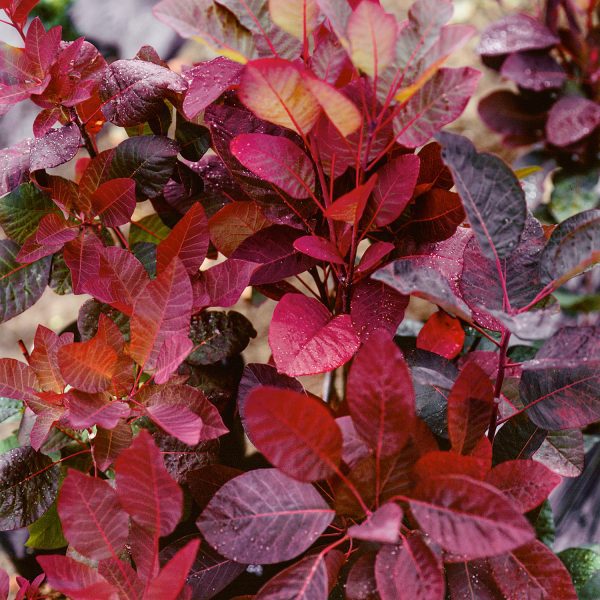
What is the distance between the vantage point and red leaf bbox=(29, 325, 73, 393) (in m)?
0.74

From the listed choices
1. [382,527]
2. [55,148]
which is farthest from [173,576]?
[55,148]

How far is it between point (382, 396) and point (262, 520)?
16 cm

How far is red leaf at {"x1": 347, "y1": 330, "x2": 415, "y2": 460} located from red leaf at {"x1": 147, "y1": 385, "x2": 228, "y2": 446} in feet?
0.53

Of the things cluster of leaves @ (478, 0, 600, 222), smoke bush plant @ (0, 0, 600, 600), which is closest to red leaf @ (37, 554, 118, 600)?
smoke bush plant @ (0, 0, 600, 600)

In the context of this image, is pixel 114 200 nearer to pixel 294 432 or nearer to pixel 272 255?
pixel 272 255

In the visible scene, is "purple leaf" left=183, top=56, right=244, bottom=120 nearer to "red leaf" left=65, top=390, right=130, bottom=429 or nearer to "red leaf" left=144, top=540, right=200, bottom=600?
"red leaf" left=65, top=390, right=130, bottom=429

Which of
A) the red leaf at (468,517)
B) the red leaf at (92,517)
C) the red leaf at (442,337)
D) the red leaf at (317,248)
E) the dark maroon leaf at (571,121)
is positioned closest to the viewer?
the red leaf at (468,517)

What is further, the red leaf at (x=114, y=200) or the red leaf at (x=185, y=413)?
the red leaf at (x=114, y=200)

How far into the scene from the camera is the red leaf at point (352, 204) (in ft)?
1.99

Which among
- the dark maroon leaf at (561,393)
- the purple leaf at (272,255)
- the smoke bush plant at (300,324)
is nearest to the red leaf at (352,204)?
the smoke bush plant at (300,324)

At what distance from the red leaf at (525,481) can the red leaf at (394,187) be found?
11.7 inches

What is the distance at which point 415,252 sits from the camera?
77cm

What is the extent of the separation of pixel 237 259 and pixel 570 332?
15.0 inches

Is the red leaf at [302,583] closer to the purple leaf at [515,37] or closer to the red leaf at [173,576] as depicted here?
the red leaf at [173,576]
